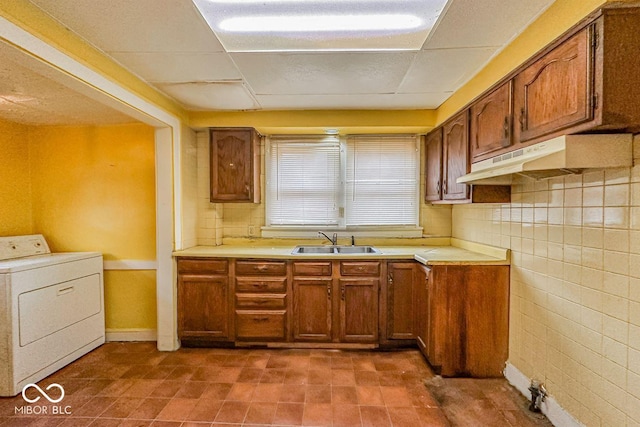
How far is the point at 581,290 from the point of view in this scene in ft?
5.46

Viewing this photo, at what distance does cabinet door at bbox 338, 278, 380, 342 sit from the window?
0.82 meters

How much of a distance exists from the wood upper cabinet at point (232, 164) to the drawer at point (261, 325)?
→ 115 centimetres

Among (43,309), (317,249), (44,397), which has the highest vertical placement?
(317,249)

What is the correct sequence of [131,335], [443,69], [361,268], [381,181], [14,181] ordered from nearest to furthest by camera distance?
[443,69] < [361,268] < [14,181] < [131,335] < [381,181]

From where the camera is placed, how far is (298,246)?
3318 mm

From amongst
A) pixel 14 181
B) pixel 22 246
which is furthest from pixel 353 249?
pixel 14 181

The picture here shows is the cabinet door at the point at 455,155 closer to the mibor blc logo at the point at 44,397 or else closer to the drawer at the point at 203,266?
the drawer at the point at 203,266

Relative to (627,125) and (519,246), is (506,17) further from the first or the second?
(519,246)

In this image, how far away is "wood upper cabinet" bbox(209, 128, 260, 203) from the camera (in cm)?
313

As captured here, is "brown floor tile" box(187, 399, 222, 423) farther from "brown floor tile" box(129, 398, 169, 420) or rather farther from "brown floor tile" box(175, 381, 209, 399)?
"brown floor tile" box(129, 398, 169, 420)

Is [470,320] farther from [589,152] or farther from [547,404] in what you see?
[589,152]

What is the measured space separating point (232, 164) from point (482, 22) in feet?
7.88

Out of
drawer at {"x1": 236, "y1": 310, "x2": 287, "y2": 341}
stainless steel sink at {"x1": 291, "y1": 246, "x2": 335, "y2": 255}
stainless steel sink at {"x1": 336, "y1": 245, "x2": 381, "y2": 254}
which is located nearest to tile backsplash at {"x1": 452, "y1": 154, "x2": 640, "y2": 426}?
stainless steel sink at {"x1": 336, "y1": 245, "x2": 381, "y2": 254}

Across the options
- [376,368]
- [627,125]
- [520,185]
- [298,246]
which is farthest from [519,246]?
[298,246]
